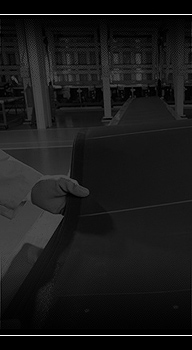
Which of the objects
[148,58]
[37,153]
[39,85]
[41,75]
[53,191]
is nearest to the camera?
[53,191]

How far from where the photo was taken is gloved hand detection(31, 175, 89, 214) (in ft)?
3.43

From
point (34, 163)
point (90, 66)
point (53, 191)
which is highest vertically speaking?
point (90, 66)

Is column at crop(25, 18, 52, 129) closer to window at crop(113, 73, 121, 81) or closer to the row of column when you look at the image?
the row of column

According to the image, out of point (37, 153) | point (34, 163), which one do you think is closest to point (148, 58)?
point (37, 153)

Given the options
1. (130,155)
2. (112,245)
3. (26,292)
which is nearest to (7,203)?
(26,292)

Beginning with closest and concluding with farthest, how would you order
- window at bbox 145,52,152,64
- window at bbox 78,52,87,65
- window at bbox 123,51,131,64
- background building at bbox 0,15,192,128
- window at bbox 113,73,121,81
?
background building at bbox 0,15,192,128 → window at bbox 145,52,152,64 → window at bbox 123,51,131,64 → window at bbox 78,52,87,65 → window at bbox 113,73,121,81

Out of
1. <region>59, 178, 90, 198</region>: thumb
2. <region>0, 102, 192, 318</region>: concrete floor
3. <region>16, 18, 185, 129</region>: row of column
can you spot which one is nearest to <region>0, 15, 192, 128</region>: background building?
<region>16, 18, 185, 129</region>: row of column

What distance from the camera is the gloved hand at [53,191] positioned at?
1044mm

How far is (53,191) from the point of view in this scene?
1080mm

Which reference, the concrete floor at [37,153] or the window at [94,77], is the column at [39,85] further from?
the window at [94,77]

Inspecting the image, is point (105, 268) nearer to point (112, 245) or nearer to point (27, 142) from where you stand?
point (112, 245)

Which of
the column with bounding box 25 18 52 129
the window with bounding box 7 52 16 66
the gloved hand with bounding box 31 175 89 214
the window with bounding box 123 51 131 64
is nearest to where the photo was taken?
the gloved hand with bounding box 31 175 89 214

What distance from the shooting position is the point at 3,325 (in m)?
0.57

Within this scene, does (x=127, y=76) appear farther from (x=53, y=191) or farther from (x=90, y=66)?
(x=53, y=191)
